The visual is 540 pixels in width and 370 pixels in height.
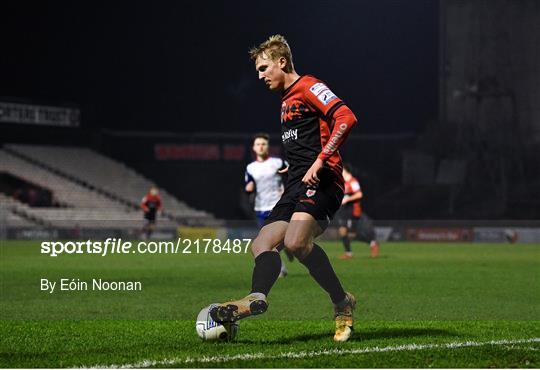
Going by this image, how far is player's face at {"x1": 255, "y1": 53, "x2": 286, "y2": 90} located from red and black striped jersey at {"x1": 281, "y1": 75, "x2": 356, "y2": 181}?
102mm

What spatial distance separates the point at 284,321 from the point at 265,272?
7.60 feet

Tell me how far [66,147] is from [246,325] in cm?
4443

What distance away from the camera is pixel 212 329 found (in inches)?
320

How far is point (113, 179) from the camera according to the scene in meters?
52.1

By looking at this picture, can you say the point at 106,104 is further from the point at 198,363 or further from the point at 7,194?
the point at 198,363

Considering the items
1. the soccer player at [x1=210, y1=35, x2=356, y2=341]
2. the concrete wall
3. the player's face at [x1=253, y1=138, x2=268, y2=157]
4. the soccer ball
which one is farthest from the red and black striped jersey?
the concrete wall

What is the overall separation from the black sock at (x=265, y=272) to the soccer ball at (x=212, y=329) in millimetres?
407

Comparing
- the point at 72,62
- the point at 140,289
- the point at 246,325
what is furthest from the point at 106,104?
the point at 246,325

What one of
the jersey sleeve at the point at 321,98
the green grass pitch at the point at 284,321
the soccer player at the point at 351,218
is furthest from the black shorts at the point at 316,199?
the soccer player at the point at 351,218

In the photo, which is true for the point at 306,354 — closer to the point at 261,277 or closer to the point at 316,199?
the point at 261,277

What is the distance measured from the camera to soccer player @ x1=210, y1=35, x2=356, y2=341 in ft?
25.7

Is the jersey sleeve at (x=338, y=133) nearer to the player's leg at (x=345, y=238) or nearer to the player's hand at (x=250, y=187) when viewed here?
the player's hand at (x=250, y=187)

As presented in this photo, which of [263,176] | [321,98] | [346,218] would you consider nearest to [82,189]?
[346,218]

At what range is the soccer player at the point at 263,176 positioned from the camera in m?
16.4
